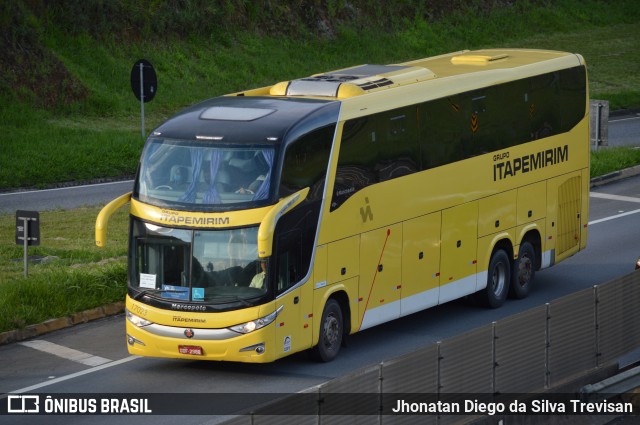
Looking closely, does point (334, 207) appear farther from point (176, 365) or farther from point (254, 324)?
point (176, 365)

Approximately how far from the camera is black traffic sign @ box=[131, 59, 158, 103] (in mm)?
37812

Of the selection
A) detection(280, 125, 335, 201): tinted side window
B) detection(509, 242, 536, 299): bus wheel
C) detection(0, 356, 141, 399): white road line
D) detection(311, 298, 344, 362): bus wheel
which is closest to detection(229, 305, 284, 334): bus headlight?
detection(311, 298, 344, 362): bus wheel

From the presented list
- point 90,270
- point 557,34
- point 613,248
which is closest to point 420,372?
point 90,270

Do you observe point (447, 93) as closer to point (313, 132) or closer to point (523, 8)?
point (313, 132)

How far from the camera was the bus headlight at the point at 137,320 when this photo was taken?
59.6 ft

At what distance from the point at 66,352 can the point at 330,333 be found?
3873 mm

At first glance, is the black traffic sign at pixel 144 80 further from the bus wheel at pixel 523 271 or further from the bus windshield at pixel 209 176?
the bus windshield at pixel 209 176

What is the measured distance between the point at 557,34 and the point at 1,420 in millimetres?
49061

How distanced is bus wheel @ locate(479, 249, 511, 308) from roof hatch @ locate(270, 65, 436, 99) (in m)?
3.35

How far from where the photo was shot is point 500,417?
608 inches

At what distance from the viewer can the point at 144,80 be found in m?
38.3


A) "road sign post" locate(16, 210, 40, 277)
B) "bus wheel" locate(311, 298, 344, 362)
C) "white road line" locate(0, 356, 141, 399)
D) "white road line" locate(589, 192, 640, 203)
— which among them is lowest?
"white road line" locate(589, 192, 640, 203)

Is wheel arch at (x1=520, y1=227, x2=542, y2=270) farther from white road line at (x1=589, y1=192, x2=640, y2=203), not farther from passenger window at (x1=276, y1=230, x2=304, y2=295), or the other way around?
white road line at (x1=589, y1=192, x2=640, y2=203)

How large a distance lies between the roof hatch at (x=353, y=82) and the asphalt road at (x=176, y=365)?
3773 millimetres
